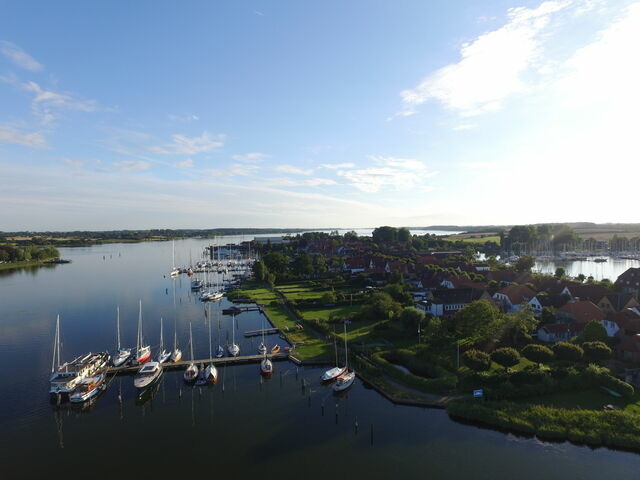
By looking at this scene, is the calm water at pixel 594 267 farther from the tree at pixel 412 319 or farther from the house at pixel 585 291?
the tree at pixel 412 319

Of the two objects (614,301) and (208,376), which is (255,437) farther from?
(614,301)

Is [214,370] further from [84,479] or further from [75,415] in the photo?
[84,479]

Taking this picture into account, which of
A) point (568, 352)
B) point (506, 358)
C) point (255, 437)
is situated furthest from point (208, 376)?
point (568, 352)

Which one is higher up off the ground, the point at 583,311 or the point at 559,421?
the point at 583,311

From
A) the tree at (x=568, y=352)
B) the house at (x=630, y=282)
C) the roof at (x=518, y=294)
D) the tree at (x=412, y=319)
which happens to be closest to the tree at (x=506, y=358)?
the tree at (x=568, y=352)

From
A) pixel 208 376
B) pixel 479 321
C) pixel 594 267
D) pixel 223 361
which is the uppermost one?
pixel 479 321

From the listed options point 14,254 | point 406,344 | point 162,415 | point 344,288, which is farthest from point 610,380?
point 14,254

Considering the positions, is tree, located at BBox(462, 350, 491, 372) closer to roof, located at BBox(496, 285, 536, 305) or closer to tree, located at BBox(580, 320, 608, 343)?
tree, located at BBox(580, 320, 608, 343)

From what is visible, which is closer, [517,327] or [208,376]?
[208,376]
